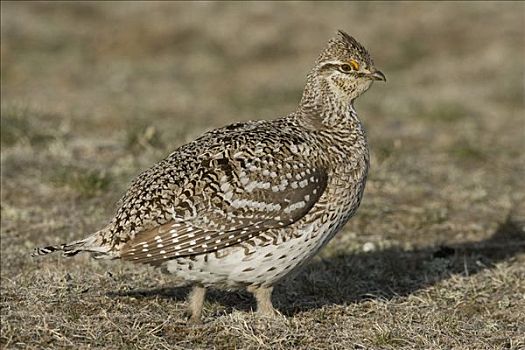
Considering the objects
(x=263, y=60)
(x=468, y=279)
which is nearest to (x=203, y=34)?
(x=263, y=60)

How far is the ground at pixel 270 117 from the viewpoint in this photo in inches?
252

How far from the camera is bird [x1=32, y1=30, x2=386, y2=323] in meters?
6.04

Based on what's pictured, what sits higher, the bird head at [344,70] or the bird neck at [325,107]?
the bird head at [344,70]

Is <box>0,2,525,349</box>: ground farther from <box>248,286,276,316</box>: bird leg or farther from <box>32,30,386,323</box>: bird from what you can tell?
<box>32,30,386,323</box>: bird

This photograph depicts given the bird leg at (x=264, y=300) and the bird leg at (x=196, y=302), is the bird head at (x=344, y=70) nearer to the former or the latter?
the bird leg at (x=264, y=300)

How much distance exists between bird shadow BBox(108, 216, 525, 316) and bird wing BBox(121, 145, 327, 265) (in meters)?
1.05

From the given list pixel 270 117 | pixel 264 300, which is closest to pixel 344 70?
pixel 264 300

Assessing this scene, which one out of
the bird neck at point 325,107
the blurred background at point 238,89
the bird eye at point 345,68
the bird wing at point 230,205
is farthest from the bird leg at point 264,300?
the blurred background at point 238,89

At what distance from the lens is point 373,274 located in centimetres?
800

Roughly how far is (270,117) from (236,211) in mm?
8694

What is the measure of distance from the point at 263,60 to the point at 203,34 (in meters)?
1.73

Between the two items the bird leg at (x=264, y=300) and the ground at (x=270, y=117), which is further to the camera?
the bird leg at (x=264, y=300)

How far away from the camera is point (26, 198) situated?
9.54 metres

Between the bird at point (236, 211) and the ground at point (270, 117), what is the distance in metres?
0.42
